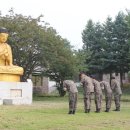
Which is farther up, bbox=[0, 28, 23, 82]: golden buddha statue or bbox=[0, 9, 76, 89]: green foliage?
bbox=[0, 9, 76, 89]: green foliage

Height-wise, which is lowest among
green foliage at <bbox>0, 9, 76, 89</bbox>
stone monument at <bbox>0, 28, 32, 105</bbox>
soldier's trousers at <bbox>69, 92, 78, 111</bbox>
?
soldier's trousers at <bbox>69, 92, 78, 111</bbox>

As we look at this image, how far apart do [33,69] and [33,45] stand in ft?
10.4

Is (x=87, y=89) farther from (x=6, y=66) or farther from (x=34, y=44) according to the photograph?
(x=34, y=44)

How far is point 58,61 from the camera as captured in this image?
35219mm

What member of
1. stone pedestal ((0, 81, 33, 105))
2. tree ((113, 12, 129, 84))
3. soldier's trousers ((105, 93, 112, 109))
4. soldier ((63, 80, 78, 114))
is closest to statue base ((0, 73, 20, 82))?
stone pedestal ((0, 81, 33, 105))

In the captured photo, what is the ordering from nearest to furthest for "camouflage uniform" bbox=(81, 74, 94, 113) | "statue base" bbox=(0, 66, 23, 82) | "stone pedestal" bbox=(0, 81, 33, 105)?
"camouflage uniform" bbox=(81, 74, 94, 113)
"stone pedestal" bbox=(0, 81, 33, 105)
"statue base" bbox=(0, 66, 23, 82)

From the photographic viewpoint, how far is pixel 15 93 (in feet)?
80.0

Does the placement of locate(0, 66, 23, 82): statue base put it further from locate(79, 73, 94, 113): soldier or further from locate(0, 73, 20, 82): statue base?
locate(79, 73, 94, 113): soldier

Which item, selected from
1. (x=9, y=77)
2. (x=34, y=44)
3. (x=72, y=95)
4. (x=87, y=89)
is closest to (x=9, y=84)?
(x=9, y=77)

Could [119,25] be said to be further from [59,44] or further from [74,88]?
[74,88]

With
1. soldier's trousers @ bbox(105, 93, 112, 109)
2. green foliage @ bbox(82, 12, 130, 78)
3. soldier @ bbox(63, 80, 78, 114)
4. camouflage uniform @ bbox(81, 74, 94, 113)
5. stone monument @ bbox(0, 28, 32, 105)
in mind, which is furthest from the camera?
green foliage @ bbox(82, 12, 130, 78)

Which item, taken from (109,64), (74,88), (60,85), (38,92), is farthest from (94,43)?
(74,88)

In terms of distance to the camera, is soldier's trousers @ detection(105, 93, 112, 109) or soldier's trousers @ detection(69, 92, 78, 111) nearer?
soldier's trousers @ detection(69, 92, 78, 111)

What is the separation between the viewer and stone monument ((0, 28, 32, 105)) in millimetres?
23797
